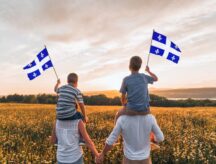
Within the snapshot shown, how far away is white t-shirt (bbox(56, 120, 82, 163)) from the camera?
19.8 ft

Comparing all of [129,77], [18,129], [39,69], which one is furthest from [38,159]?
[18,129]

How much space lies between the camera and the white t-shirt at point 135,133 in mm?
5770

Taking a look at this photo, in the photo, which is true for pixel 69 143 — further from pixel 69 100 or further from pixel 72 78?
pixel 72 78

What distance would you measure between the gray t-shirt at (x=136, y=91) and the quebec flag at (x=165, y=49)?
9.44ft

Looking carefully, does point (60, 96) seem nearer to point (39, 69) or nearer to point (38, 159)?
point (39, 69)

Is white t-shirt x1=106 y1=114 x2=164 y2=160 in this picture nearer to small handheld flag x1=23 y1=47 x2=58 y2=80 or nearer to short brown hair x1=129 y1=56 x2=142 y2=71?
short brown hair x1=129 y1=56 x2=142 y2=71

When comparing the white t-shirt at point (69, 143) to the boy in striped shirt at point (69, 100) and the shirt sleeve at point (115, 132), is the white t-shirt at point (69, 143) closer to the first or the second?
the boy in striped shirt at point (69, 100)

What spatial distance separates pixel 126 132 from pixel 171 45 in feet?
12.4

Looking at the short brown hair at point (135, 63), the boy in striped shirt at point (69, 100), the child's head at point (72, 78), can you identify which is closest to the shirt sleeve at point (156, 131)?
the short brown hair at point (135, 63)

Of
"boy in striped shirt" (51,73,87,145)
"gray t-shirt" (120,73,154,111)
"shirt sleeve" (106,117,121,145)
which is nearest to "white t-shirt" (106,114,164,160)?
"shirt sleeve" (106,117,121,145)

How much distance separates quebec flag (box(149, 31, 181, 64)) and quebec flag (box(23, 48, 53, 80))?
265 cm

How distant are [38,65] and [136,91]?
13.6 ft

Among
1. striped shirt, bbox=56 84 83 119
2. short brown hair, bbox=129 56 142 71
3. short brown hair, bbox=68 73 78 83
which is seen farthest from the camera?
short brown hair, bbox=68 73 78 83

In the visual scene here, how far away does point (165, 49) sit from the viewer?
8750mm
